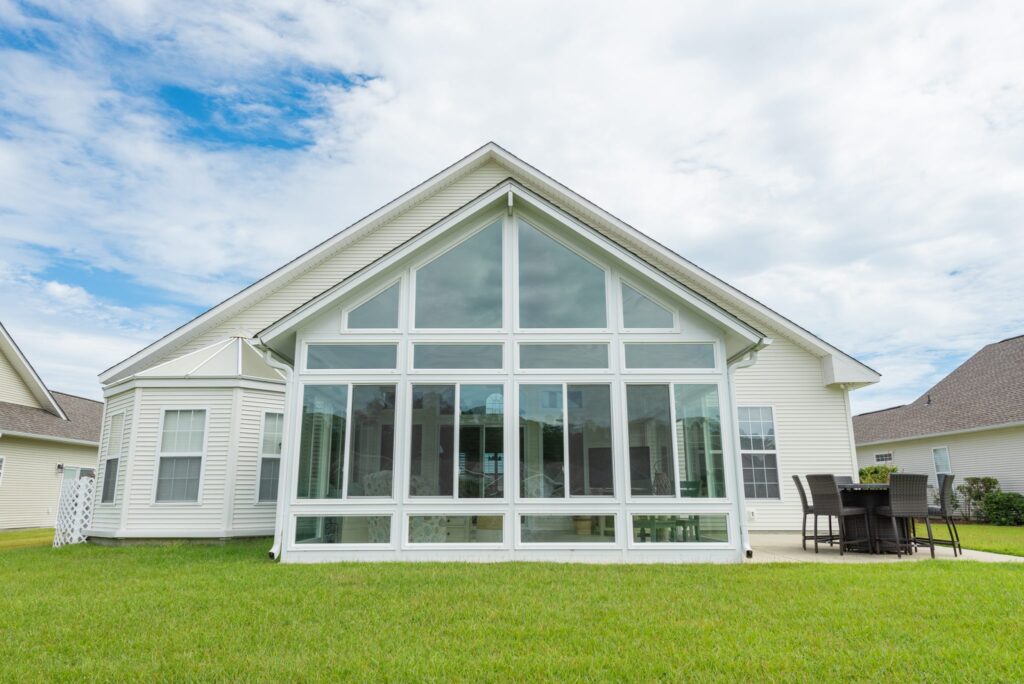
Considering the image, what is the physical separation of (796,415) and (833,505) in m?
4.97

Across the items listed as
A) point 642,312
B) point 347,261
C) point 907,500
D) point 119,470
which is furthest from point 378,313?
point 907,500

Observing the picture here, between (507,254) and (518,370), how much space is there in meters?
1.85

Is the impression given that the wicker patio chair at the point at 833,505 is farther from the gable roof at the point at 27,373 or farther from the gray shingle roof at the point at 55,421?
the gable roof at the point at 27,373

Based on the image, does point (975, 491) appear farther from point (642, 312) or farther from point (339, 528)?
point (339, 528)

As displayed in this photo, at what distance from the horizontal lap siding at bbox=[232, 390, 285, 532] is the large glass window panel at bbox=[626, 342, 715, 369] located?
7162 mm

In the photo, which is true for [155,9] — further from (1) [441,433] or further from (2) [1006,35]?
(2) [1006,35]

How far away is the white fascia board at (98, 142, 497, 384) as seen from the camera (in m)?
12.7

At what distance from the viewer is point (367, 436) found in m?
8.35

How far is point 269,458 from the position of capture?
455 inches

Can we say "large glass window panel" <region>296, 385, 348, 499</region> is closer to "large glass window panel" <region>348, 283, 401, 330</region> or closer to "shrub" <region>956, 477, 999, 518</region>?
"large glass window panel" <region>348, 283, 401, 330</region>

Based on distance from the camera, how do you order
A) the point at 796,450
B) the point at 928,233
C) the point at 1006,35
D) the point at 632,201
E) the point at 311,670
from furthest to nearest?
the point at 632,201, the point at 928,233, the point at 796,450, the point at 1006,35, the point at 311,670

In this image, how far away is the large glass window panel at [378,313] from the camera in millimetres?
8797

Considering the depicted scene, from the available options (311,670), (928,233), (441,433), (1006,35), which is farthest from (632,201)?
(311,670)

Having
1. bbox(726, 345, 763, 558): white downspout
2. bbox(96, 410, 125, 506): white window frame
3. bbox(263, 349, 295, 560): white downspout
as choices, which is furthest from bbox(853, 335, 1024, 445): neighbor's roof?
bbox(96, 410, 125, 506): white window frame
